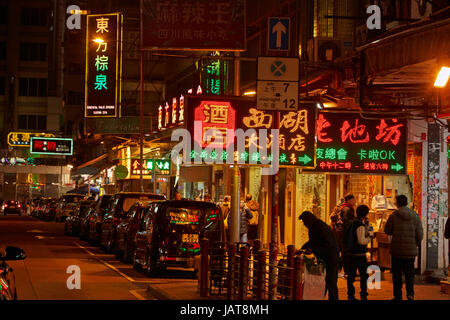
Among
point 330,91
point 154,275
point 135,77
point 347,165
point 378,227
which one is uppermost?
point 135,77

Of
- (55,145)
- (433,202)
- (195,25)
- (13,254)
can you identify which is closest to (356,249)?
(433,202)

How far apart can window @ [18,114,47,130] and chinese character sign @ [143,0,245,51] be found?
82.6 m

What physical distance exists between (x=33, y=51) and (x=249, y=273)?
91033 millimetres

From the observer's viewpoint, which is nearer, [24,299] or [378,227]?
[24,299]

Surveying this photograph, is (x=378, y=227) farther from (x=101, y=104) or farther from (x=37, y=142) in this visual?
(x=37, y=142)

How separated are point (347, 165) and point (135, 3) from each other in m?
44.1

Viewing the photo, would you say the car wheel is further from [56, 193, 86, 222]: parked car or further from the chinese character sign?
[56, 193, 86, 222]: parked car

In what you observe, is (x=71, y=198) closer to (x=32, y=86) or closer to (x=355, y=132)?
(x=355, y=132)

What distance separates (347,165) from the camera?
18781mm

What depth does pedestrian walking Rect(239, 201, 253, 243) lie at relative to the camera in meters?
23.4

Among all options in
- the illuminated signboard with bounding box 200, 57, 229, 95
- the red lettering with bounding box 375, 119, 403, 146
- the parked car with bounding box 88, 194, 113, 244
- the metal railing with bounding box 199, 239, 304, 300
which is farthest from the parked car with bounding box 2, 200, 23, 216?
the metal railing with bounding box 199, 239, 304, 300
